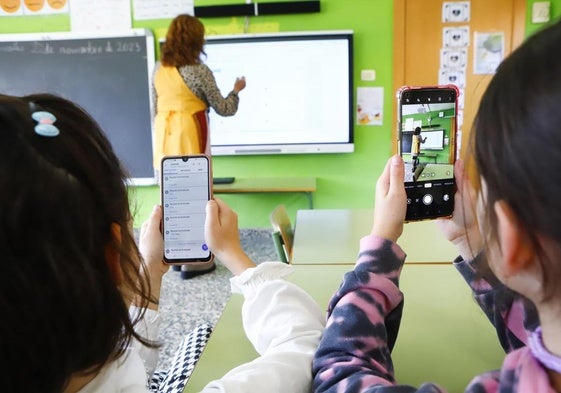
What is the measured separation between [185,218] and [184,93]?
197 cm

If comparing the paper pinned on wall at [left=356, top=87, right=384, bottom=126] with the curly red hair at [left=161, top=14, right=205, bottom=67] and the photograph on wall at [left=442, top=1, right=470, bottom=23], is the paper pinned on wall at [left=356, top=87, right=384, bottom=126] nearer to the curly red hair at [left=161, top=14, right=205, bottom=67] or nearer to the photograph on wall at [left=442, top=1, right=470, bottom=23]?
the photograph on wall at [left=442, top=1, right=470, bottom=23]

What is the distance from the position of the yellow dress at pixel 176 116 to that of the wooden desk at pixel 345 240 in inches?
45.3

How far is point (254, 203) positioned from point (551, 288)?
3145 millimetres

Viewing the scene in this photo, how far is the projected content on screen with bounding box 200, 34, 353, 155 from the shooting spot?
3.22 metres

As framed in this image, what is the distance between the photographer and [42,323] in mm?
443

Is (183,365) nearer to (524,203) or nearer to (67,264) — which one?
(67,264)

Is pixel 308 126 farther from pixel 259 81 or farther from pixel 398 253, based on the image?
pixel 398 253

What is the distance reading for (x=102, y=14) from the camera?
Answer: 339 cm

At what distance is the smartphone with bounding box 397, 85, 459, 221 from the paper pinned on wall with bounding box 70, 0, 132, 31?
300 cm

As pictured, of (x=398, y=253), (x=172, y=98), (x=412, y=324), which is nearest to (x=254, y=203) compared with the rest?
(x=172, y=98)

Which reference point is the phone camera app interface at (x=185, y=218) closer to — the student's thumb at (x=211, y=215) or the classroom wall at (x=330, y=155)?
the student's thumb at (x=211, y=215)

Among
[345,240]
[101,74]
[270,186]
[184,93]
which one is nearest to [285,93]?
[270,186]

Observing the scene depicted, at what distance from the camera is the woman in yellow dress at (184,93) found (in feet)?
8.50

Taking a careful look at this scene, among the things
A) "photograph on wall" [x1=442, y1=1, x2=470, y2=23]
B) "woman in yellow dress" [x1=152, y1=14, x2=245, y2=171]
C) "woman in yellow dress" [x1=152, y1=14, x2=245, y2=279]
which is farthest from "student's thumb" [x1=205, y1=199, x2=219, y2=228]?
"photograph on wall" [x1=442, y1=1, x2=470, y2=23]
